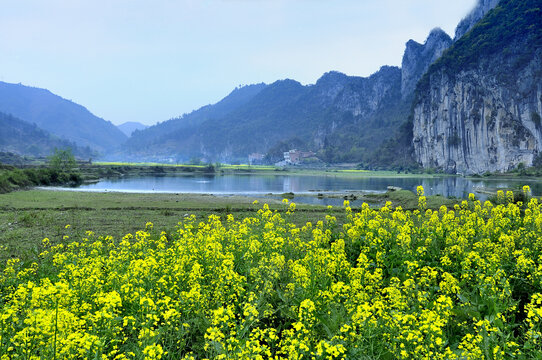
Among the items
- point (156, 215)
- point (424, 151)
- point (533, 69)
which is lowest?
point (156, 215)

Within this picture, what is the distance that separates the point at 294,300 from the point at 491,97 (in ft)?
436

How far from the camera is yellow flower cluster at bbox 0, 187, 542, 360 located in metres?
4.34

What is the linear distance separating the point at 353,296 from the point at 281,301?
1.63m

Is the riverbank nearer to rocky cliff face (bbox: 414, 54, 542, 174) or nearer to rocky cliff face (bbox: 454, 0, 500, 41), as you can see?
rocky cliff face (bbox: 414, 54, 542, 174)

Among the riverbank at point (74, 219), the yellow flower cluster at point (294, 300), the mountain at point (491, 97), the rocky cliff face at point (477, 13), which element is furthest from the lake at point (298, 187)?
the rocky cliff face at point (477, 13)

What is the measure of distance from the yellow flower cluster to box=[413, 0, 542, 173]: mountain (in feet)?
383

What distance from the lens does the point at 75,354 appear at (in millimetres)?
4098

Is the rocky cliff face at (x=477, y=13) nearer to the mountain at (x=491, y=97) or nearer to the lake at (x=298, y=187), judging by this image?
the mountain at (x=491, y=97)

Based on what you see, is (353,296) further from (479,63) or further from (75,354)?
(479,63)

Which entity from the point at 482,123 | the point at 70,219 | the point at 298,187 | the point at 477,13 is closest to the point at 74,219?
the point at 70,219

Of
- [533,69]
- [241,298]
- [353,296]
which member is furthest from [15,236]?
[533,69]

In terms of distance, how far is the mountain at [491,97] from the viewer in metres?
104

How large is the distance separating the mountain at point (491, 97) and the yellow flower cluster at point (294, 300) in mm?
116760

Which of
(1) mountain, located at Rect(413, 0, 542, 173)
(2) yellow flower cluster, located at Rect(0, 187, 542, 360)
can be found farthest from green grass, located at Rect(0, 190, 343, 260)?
(1) mountain, located at Rect(413, 0, 542, 173)
